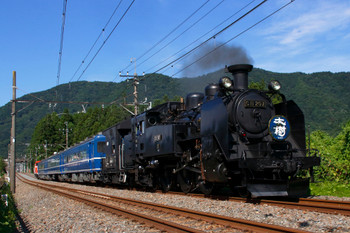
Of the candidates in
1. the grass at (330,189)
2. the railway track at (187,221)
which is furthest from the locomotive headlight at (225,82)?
the grass at (330,189)

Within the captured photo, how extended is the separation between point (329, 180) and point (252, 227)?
29.1 ft

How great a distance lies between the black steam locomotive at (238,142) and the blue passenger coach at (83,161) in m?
9.44

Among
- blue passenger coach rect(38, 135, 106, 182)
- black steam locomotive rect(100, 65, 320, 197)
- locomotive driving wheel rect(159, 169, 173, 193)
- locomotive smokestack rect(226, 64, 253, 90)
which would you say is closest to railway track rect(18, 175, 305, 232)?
black steam locomotive rect(100, 65, 320, 197)

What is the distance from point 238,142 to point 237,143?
4cm

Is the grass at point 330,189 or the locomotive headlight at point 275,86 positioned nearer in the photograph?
the locomotive headlight at point 275,86

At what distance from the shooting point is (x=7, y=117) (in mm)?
193375

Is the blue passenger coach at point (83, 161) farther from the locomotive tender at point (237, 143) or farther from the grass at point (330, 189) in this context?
the grass at point (330, 189)

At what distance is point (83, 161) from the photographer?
82.9 ft

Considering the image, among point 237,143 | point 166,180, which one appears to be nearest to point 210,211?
point 237,143

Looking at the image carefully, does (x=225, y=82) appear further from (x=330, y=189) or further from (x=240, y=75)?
(x=330, y=189)

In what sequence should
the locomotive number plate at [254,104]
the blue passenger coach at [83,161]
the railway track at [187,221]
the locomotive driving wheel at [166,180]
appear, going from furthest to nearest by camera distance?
the blue passenger coach at [83,161], the locomotive driving wheel at [166,180], the locomotive number plate at [254,104], the railway track at [187,221]

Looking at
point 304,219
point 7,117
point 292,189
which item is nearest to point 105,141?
point 292,189

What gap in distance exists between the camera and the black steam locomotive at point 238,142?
9203mm

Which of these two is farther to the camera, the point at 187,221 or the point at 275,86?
the point at 275,86
